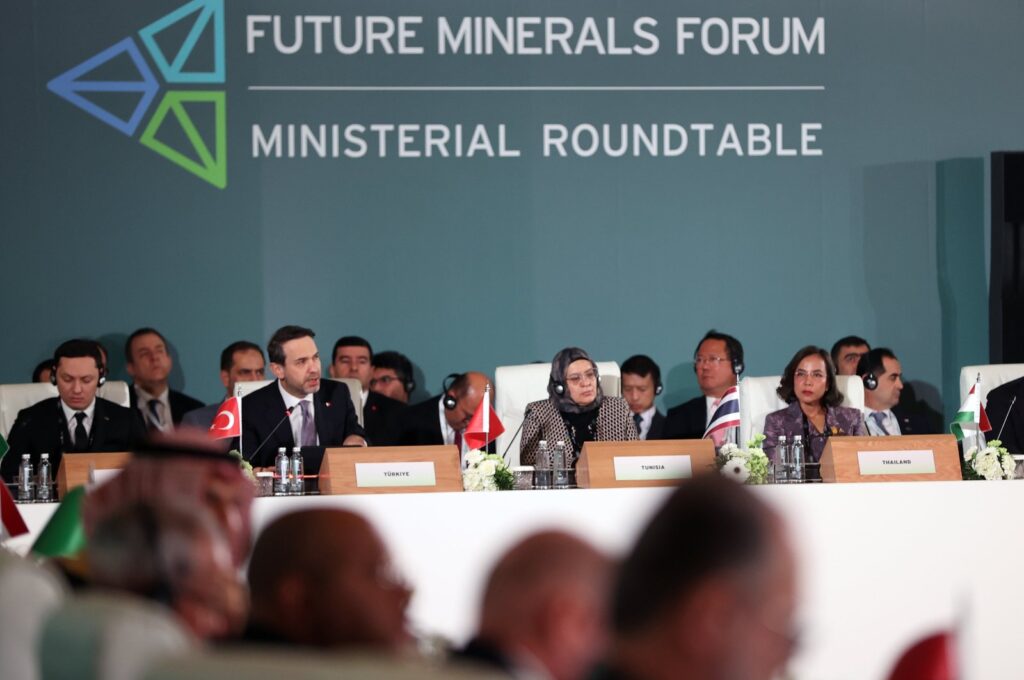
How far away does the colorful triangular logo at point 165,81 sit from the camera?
7285mm

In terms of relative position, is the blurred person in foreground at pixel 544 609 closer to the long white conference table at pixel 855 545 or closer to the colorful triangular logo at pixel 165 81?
the long white conference table at pixel 855 545

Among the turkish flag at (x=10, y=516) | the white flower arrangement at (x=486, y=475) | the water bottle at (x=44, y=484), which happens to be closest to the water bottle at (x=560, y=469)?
the white flower arrangement at (x=486, y=475)

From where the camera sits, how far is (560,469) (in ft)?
14.9

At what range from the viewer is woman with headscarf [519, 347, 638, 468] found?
5.56m

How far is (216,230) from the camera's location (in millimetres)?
7375

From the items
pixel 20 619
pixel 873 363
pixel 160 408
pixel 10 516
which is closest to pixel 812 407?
pixel 873 363

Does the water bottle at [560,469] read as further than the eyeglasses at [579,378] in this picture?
No

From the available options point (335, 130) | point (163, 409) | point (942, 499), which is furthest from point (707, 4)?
point (942, 499)

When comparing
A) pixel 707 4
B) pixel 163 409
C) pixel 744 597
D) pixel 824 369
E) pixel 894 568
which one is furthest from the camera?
pixel 707 4

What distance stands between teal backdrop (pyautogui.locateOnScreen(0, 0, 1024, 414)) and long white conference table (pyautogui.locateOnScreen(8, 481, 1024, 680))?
322cm

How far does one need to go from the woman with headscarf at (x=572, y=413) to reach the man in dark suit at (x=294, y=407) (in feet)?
2.14

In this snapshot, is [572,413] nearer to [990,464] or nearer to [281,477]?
[281,477]

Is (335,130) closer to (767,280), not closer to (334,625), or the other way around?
(767,280)

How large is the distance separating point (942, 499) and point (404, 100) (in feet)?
12.7
